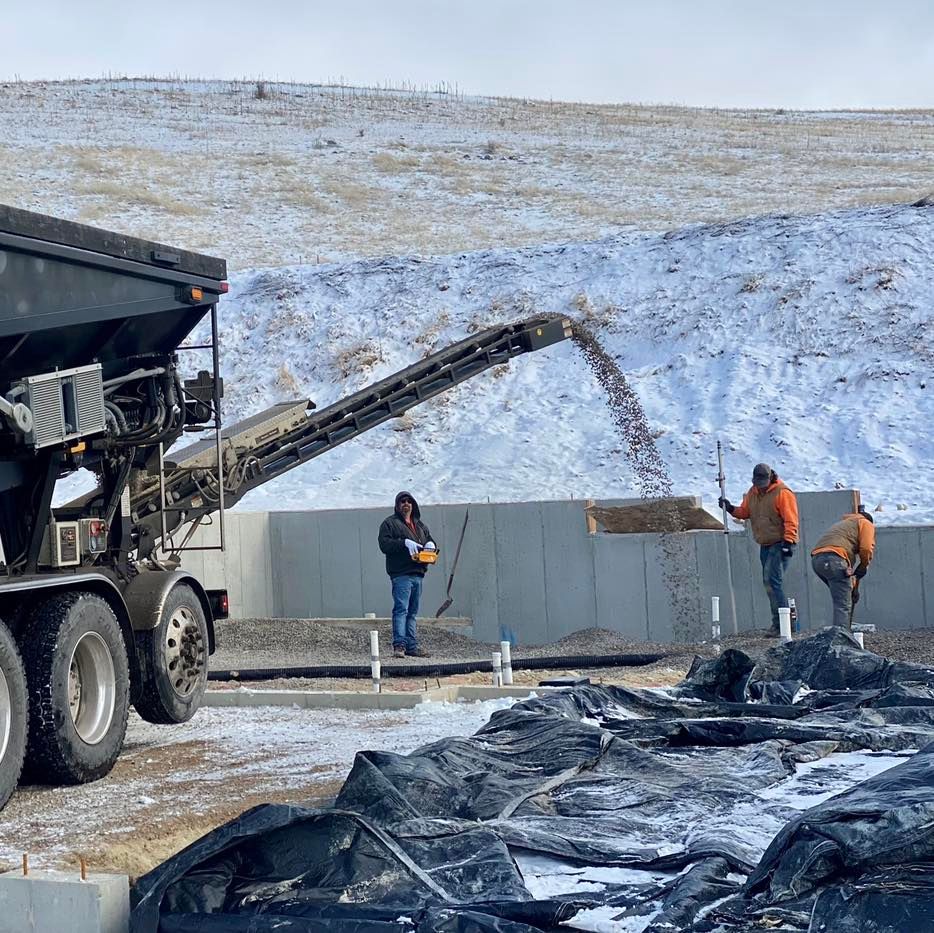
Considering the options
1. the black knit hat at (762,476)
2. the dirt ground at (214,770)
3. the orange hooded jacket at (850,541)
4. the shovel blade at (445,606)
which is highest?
the black knit hat at (762,476)

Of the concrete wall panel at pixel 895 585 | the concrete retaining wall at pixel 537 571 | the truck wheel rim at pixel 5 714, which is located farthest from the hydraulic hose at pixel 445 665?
the truck wheel rim at pixel 5 714

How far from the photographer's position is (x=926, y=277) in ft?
94.1

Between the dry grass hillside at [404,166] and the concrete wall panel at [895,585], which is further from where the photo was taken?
the dry grass hillside at [404,166]

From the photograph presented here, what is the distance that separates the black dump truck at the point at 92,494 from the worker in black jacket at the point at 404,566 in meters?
4.52

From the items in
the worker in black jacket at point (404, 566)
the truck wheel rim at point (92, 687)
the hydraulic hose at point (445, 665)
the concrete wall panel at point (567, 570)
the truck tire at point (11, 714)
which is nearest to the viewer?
the truck tire at point (11, 714)

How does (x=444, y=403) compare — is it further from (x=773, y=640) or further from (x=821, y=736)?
(x=821, y=736)

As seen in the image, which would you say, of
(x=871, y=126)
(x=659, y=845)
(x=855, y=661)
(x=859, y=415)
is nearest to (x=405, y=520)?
(x=855, y=661)

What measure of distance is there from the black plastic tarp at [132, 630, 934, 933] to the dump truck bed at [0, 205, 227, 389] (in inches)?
125

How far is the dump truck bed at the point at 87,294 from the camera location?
25.0 ft

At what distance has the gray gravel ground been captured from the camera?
13680 millimetres

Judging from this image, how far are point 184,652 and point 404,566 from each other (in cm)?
570

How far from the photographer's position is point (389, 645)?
53.7 ft

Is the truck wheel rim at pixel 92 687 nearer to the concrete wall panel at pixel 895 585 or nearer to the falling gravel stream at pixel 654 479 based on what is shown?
the falling gravel stream at pixel 654 479

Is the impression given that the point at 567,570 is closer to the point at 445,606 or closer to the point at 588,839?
the point at 445,606
